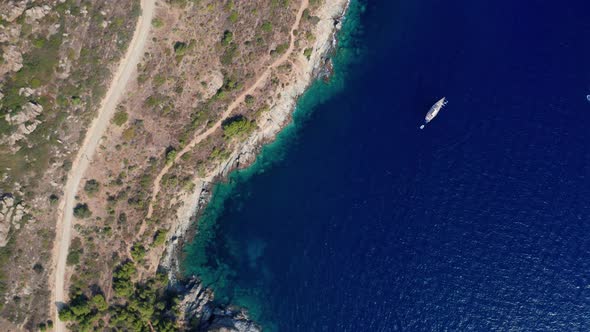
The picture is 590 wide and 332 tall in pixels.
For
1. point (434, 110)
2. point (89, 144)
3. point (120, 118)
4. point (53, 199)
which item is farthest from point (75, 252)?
point (434, 110)

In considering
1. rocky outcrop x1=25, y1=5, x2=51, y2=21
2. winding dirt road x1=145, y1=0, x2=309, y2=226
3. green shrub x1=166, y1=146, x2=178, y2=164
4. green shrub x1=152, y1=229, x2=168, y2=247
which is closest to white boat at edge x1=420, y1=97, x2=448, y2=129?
winding dirt road x1=145, y1=0, x2=309, y2=226

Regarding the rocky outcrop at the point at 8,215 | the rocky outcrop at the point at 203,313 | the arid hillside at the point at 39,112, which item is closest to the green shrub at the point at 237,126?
the arid hillside at the point at 39,112

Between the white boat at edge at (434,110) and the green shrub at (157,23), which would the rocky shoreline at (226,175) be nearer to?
the white boat at edge at (434,110)

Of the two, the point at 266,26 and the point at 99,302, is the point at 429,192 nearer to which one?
the point at 266,26

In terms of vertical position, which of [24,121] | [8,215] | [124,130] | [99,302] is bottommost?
[99,302]

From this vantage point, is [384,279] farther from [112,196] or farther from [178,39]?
[178,39]
